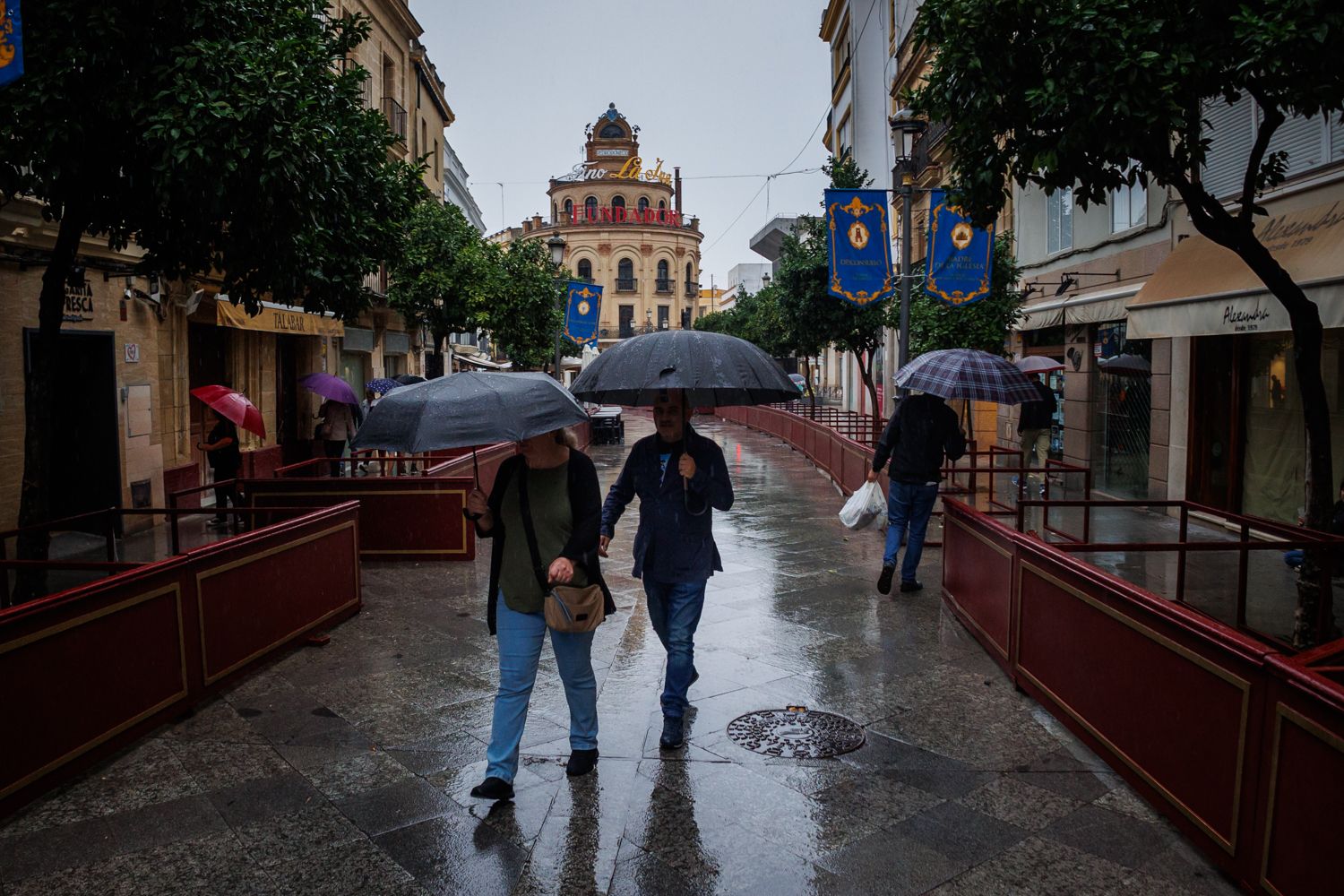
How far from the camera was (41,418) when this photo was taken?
21.9 ft

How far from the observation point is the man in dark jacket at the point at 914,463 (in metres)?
8.15

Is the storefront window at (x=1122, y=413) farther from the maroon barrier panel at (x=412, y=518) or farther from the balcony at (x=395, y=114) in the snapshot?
the balcony at (x=395, y=114)

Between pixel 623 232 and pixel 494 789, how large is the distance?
80557mm

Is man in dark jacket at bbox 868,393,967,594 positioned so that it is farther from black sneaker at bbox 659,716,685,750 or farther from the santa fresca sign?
the santa fresca sign

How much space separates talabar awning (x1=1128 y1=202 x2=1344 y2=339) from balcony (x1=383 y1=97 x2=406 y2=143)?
2014cm

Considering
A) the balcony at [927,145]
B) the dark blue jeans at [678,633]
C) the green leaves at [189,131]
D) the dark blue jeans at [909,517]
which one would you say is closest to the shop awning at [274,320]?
the green leaves at [189,131]

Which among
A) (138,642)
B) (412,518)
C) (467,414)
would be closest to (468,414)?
(467,414)

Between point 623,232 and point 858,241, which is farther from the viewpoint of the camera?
point 623,232

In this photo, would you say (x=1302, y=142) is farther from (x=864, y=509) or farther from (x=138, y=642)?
(x=138, y=642)

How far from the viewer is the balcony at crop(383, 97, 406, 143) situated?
25.5m

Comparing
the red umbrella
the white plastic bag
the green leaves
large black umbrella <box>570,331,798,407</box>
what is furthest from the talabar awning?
the red umbrella

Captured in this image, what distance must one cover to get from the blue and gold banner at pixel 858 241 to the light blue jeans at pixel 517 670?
30.0 feet

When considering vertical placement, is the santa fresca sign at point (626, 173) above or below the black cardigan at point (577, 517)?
above

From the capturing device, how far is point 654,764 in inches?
193
